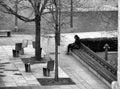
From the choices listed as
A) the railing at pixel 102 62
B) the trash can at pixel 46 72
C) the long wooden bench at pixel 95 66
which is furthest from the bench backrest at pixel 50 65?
the railing at pixel 102 62

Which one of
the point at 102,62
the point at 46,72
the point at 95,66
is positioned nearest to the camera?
the point at 46,72

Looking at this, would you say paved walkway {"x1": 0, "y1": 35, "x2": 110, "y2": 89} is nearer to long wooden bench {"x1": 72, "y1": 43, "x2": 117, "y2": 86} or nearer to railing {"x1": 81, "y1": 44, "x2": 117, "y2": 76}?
long wooden bench {"x1": 72, "y1": 43, "x2": 117, "y2": 86}

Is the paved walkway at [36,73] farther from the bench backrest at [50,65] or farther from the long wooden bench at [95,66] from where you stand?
the bench backrest at [50,65]

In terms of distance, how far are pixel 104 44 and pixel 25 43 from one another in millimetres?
6077

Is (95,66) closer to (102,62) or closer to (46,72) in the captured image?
(102,62)

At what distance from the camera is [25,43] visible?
35.9m

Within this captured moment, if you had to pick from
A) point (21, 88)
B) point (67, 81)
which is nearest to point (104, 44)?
point (67, 81)

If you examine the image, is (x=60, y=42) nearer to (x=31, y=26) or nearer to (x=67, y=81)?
(x=31, y=26)

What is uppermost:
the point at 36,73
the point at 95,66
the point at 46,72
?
the point at 95,66

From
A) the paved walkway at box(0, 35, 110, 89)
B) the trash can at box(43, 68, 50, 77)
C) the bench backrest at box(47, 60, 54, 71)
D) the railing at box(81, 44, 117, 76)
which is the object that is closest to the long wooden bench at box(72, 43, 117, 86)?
→ the railing at box(81, 44, 117, 76)

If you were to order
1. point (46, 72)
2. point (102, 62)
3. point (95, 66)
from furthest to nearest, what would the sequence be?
point (102, 62), point (95, 66), point (46, 72)

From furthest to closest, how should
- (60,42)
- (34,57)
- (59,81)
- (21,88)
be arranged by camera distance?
(60,42), (34,57), (59,81), (21,88)

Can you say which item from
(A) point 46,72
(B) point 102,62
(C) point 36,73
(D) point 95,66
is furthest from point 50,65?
(B) point 102,62

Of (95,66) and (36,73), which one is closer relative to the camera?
(36,73)
